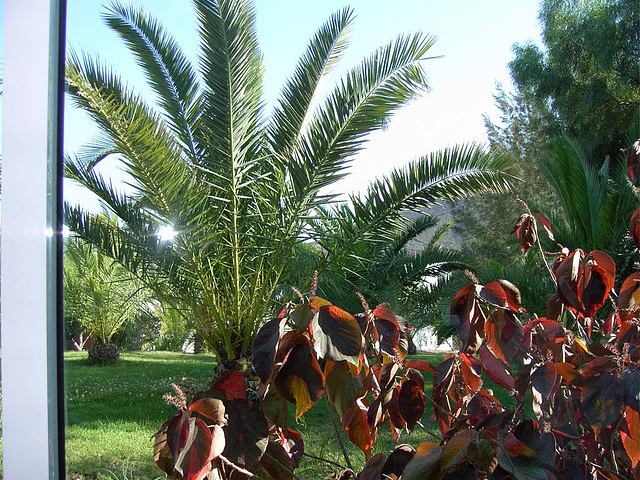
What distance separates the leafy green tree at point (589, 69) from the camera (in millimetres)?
1777

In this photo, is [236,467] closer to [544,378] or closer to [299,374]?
[299,374]

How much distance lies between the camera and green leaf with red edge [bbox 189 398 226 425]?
115cm

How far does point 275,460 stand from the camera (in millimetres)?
1334

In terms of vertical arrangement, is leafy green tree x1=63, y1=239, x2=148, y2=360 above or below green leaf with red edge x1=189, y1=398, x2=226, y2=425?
above

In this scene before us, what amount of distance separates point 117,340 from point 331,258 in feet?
4.03

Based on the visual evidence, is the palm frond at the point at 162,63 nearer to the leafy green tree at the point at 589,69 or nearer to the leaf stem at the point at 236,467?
the leafy green tree at the point at 589,69

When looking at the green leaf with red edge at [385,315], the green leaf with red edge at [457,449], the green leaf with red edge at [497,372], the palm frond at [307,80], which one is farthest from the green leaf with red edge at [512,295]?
the palm frond at [307,80]

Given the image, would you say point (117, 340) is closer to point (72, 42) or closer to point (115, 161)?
point (115, 161)

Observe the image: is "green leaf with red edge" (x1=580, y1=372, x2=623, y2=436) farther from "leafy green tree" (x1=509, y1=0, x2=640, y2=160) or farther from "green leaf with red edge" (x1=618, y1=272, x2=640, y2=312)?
"leafy green tree" (x1=509, y1=0, x2=640, y2=160)

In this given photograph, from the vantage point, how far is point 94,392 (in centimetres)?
246

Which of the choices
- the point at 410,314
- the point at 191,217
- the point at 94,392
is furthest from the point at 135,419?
the point at 410,314

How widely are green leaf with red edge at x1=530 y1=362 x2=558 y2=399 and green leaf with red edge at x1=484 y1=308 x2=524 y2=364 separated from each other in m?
0.17

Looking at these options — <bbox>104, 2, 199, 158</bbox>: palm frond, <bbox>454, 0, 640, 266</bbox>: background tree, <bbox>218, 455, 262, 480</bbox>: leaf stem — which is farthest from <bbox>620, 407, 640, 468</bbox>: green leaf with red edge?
<bbox>104, 2, 199, 158</bbox>: palm frond

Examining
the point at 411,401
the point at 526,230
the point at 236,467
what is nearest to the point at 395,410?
the point at 411,401
